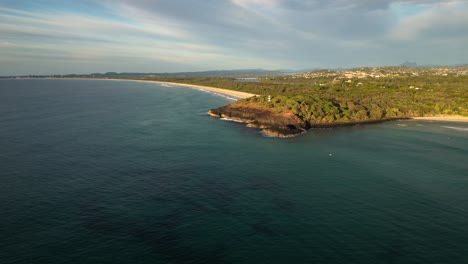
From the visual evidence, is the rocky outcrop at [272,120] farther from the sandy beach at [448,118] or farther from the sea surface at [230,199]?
the sandy beach at [448,118]

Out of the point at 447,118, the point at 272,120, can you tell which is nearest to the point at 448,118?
the point at 447,118

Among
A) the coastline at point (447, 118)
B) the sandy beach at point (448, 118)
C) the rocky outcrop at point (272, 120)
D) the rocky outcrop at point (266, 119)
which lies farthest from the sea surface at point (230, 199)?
the sandy beach at point (448, 118)

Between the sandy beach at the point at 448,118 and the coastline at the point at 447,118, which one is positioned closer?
the coastline at the point at 447,118

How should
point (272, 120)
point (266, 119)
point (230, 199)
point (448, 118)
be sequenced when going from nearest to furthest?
point (230, 199), point (272, 120), point (266, 119), point (448, 118)

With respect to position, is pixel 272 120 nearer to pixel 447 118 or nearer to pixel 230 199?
pixel 230 199

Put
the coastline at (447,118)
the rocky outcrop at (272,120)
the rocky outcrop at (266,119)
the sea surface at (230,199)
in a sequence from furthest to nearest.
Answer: the coastline at (447,118)
the rocky outcrop at (272,120)
the rocky outcrop at (266,119)
the sea surface at (230,199)

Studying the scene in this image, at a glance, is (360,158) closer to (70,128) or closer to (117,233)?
(117,233)

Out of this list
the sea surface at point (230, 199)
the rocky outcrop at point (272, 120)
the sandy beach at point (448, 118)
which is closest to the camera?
the sea surface at point (230, 199)

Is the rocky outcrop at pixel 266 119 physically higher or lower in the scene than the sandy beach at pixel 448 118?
higher

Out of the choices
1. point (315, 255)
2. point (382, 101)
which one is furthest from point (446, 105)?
point (315, 255)
